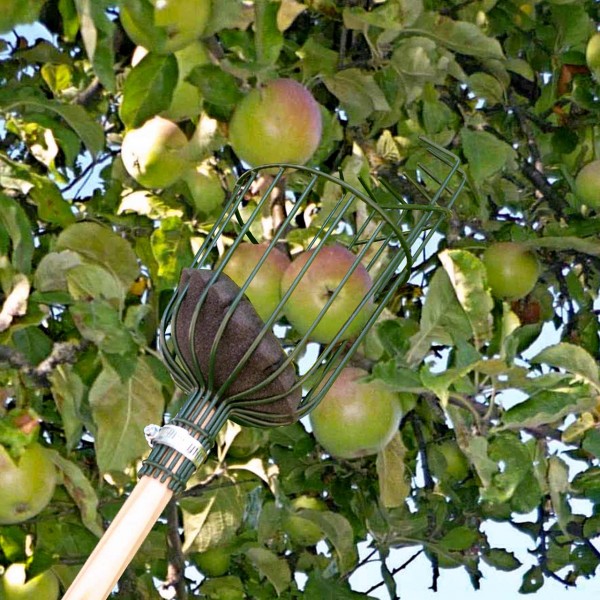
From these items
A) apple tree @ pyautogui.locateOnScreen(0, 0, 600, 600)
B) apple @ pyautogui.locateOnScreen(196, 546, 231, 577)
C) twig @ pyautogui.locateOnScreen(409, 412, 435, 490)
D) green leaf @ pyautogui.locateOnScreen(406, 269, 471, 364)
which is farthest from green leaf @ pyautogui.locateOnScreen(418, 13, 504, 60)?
apple @ pyautogui.locateOnScreen(196, 546, 231, 577)

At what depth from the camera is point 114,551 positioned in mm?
714

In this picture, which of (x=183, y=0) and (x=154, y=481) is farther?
(x=183, y=0)

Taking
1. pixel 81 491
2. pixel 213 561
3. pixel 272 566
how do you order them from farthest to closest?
pixel 213 561 → pixel 272 566 → pixel 81 491

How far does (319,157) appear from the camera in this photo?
150 cm

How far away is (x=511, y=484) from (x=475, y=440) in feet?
0.21

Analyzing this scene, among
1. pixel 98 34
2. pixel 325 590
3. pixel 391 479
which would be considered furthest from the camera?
pixel 325 590

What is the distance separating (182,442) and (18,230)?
0.52m

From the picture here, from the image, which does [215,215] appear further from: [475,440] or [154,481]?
[154,481]

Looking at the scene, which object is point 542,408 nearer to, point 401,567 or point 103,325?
point 103,325

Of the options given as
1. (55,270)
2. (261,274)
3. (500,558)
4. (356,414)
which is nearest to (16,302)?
(55,270)

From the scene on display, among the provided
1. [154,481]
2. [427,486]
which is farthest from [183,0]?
[427,486]

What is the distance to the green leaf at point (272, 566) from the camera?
1.58 metres

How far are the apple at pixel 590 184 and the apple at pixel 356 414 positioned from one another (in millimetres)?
509

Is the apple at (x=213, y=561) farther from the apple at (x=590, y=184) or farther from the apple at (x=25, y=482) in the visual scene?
the apple at (x=590, y=184)
